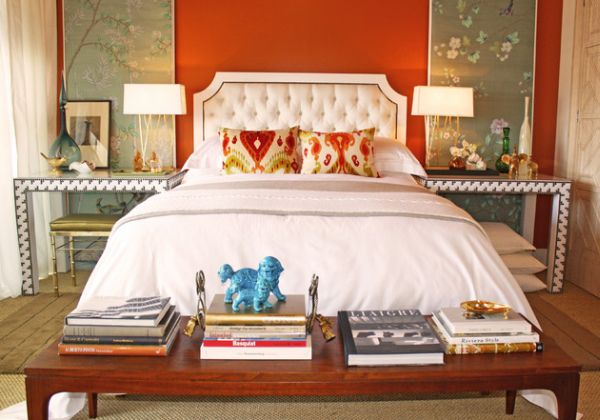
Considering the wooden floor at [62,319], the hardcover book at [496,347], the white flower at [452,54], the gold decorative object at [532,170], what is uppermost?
the white flower at [452,54]

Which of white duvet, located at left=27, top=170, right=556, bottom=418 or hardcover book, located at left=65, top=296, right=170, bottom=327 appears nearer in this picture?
hardcover book, located at left=65, top=296, right=170, bottom=327

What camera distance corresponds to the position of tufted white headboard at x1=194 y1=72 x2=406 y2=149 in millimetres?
4418

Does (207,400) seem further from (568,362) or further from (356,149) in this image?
(356,149)

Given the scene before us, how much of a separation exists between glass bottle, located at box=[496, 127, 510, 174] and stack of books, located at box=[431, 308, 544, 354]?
277 centimetres

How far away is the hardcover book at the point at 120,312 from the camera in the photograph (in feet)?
5.41

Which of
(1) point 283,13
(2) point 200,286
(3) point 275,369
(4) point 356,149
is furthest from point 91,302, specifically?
(1) point 283,13

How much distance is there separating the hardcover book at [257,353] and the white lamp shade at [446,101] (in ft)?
9.59

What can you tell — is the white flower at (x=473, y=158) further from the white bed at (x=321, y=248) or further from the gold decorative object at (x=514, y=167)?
the white bed at (x=321, y=248)

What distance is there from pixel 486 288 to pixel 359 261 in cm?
49

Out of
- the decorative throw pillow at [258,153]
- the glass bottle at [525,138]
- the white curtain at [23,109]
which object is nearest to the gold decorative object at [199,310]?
the decorative throw pillow at [258,153]

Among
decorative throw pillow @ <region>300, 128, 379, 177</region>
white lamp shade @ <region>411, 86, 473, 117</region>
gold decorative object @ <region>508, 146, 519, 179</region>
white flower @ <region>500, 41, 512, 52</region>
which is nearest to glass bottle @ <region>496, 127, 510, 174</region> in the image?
gold decorative object @ <region>508, 146, 519, 179</region>

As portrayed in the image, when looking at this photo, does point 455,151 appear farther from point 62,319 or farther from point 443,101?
point 62,319

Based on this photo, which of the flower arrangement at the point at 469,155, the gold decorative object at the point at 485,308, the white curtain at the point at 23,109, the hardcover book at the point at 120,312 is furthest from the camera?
the flower arrangement at the point at 469,155

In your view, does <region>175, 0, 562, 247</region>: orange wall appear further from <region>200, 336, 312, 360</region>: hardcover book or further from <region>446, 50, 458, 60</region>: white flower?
<region>200, 336, 312, 360</region>: hardcover book
